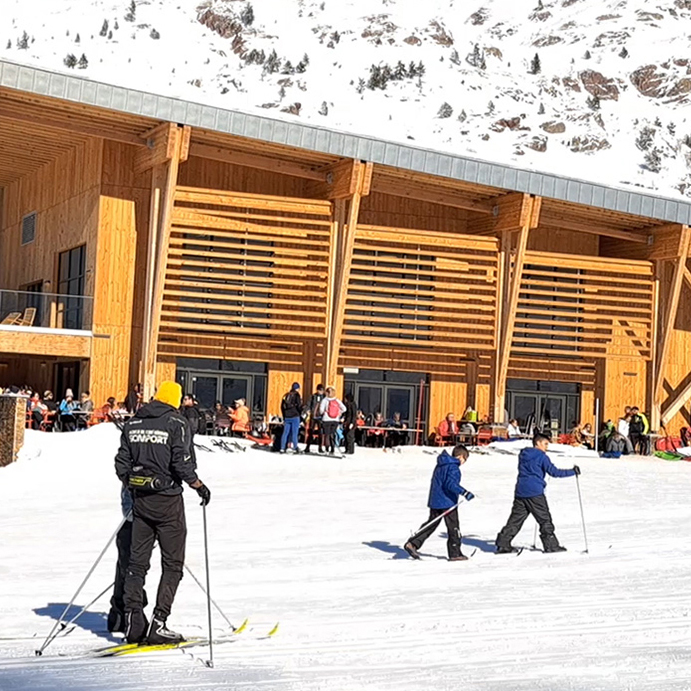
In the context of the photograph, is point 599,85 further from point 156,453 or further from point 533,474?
point 156,453

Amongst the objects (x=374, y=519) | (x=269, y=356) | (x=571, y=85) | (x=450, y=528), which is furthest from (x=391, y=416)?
(x=571, y=85)

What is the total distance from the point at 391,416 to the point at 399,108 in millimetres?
96618

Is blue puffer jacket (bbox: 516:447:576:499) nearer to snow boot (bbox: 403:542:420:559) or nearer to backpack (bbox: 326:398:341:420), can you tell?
snow boot (bbox: 403:542:420:559)

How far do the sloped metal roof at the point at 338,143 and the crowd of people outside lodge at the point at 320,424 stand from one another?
195 inches

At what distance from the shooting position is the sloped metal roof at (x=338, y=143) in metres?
22.9

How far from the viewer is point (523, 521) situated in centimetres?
1154

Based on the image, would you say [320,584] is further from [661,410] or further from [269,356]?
[661,410]

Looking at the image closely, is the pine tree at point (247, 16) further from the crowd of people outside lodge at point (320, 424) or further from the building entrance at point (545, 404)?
the crowd of people outside lodge at point (320, 424)

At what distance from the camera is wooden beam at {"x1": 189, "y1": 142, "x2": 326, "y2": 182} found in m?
25.6

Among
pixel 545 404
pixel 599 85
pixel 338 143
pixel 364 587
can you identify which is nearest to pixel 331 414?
pixel 338 143

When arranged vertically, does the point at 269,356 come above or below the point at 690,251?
below

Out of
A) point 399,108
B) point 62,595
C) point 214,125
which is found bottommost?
point 62,595

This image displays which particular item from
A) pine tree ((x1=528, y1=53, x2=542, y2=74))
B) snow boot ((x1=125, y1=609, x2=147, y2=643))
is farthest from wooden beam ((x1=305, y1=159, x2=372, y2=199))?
pine tree ((x1=528, y1=53, x2=542, y2=74))

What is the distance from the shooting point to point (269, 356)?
27688 mm
